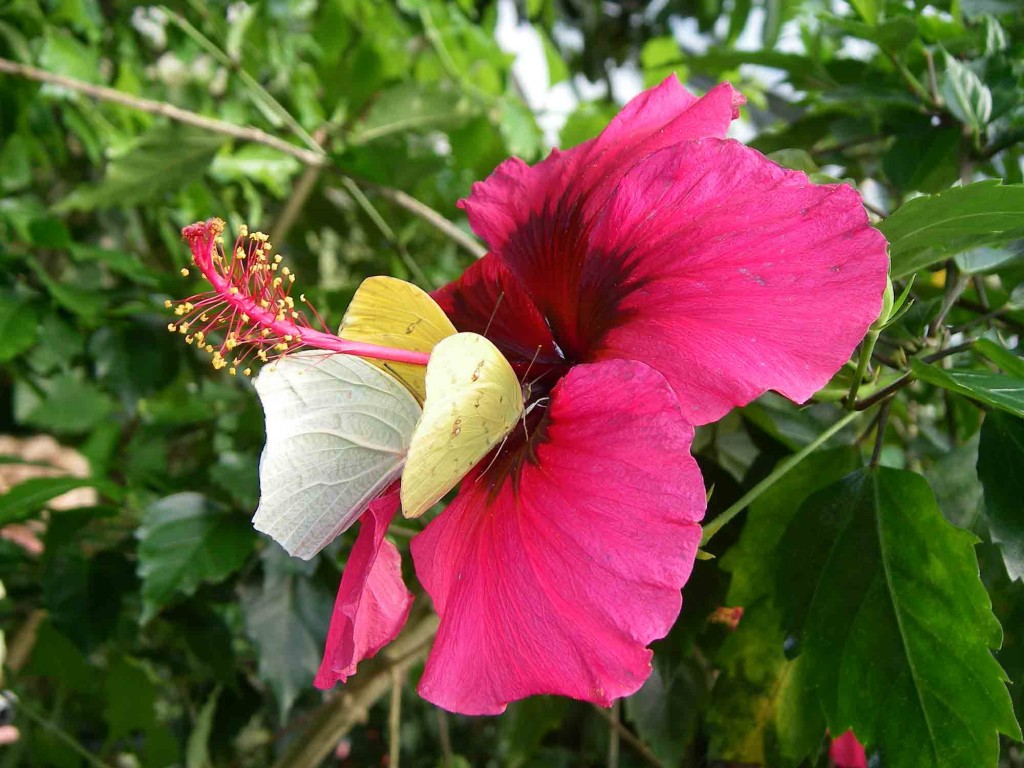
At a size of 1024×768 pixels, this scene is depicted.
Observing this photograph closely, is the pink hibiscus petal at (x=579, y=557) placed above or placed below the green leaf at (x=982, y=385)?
above

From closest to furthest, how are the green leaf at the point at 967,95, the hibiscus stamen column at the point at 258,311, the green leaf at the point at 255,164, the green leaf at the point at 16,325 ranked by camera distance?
1. the hibiscus stamen column at the point at 258,311
2. the green leaf at the point at 967,95
3. the green leaf at the point at 16,325
4. the green leaf at the point at 255,164

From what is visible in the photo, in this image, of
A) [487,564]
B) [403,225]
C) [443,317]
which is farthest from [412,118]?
[487,564]

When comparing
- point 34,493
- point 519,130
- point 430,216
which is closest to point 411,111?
point 519,130

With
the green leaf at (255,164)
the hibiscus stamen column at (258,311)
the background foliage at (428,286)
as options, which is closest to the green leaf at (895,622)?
the background foliage at (428,286)

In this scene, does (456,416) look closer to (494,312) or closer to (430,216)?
(494,312)

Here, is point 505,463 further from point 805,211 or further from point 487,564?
point 805,211

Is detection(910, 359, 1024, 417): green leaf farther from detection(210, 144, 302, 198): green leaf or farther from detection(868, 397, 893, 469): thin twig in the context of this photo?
detection(210, 144, 302, 198): green leaf

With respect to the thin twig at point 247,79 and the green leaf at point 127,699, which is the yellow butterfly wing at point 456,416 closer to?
the thin twig at point 247,79
